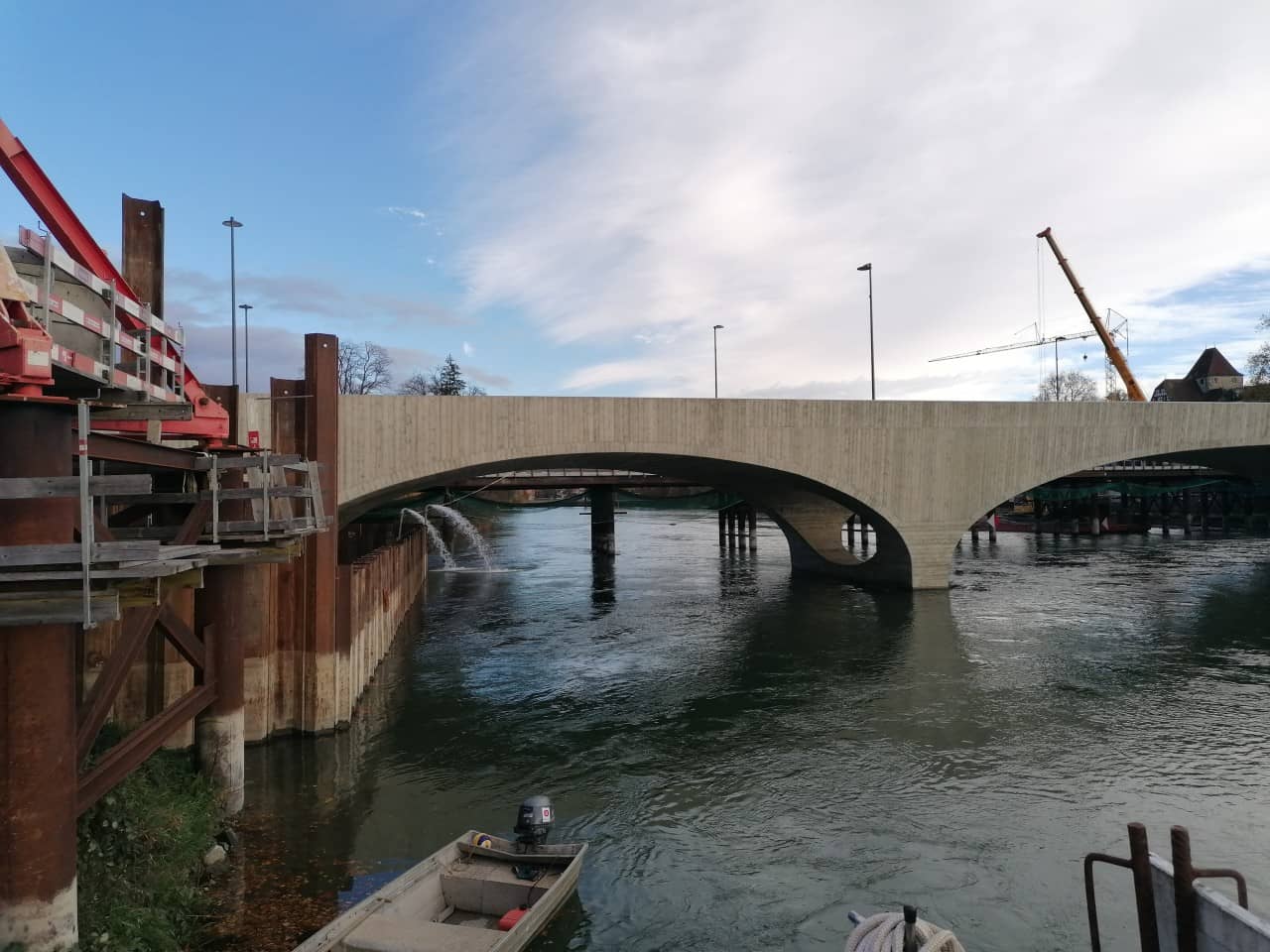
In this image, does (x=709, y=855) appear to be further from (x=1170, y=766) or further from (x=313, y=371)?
(x=313, y=371)

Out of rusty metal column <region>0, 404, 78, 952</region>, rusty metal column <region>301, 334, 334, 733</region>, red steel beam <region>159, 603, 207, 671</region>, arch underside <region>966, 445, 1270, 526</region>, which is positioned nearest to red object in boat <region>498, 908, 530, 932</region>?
rusty metal column <region>0, 404, 78, 952</region>

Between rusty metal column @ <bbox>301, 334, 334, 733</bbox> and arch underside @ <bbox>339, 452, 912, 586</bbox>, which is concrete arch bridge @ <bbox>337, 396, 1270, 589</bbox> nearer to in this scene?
arch underside @ <bbox>339, 452, 912, 586</bbox>

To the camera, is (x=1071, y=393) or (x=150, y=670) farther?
(x=1071, y=393)

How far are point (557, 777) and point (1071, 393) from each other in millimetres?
130921

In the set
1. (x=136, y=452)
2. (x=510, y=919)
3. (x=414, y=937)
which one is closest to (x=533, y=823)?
(x=510, y=919)

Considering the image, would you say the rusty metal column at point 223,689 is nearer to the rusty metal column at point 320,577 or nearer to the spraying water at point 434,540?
the rusty metal column at point 320,577

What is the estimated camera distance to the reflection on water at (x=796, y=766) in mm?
9812

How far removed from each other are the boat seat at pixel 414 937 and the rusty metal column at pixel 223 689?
477cm

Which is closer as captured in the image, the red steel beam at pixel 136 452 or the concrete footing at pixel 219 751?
the red steel beam at pixel 136 452

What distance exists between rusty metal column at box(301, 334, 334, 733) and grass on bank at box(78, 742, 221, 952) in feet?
13.9

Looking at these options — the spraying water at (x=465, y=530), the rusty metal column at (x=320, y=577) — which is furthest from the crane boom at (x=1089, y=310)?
the rusty metal column at (x=320, y=577)

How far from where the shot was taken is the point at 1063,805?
12.5m

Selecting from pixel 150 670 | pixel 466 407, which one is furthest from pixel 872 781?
pixel 466 407

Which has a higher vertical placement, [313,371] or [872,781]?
[313,371]
